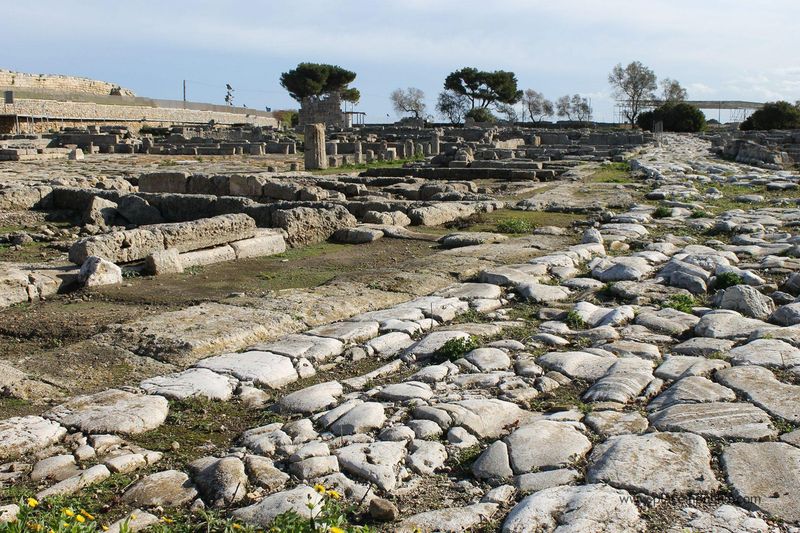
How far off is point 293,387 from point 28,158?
91.9 feet

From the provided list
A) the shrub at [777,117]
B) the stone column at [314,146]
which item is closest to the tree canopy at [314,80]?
the shrub at [777,117]

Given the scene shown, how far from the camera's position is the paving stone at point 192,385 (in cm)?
502

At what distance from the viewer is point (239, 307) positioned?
276 inches

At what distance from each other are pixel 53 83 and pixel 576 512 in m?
69.9

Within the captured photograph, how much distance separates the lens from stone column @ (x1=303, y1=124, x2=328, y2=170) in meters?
26.4

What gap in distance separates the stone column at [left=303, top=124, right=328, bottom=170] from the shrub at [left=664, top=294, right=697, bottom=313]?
66.2 ft

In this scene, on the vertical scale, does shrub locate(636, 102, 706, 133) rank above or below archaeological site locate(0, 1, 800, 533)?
above

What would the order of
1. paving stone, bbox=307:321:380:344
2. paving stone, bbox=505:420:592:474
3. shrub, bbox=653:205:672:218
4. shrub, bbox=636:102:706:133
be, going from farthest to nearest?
shrub, bbox=636:102:706:133, shrub, bbox=653:205:672:218, paving stone, bbox=307:321:380:344, paving stone, bbox=505:420:592:474

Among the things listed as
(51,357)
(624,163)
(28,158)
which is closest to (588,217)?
(51,357)

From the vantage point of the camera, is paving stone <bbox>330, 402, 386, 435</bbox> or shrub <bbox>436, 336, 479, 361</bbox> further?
shrub <bbox>436, 336, 479, 361</bbox>

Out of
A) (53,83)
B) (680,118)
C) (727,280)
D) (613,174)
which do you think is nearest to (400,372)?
(727,280)

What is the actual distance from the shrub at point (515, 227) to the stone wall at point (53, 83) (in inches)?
2146

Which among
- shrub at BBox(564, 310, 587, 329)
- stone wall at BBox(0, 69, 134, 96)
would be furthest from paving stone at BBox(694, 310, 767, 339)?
stone wall at BBox(0, 69, 134, 96)

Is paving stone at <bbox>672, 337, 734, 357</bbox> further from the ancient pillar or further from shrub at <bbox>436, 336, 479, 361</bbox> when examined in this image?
the ancient pillar
